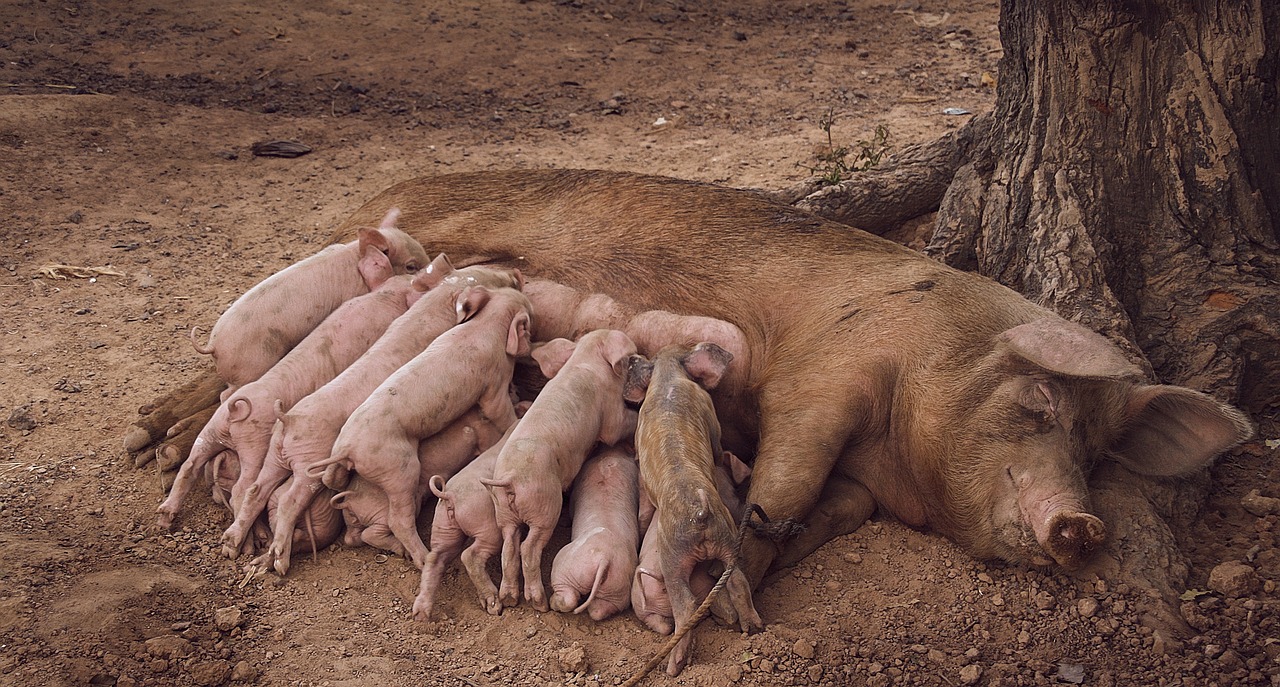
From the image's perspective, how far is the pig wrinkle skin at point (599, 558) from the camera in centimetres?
308

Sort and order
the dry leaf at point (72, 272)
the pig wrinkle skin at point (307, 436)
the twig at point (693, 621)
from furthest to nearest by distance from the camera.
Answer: the dry leaf at point (72, 272) → the pig wrinkle skin at point (307, 436) → the twig at point (693, 621)

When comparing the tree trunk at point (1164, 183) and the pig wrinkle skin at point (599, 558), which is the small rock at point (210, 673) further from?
the tree trunk at point (1164, 183)

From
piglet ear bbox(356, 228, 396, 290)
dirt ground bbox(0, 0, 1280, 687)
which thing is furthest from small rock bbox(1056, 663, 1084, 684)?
piglet ear bbox(356, 228, 396, 290)

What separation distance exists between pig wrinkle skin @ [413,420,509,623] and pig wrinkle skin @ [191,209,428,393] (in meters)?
0.96

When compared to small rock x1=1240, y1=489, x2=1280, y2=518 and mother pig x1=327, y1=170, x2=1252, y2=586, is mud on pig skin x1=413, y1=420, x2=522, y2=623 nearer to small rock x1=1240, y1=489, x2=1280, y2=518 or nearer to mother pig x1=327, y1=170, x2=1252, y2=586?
mother pig x1=327, y1=170, x2=1252, y2=586

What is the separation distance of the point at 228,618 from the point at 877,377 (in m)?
2.09

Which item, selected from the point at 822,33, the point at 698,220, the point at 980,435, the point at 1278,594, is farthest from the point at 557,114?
the point at 1278,594

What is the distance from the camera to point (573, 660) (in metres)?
2.95

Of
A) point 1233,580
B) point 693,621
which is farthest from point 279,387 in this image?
point 1233,580

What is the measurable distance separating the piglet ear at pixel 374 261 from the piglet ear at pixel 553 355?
686mm

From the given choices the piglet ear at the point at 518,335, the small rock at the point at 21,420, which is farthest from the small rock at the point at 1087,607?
the small rock at the point at 21,420

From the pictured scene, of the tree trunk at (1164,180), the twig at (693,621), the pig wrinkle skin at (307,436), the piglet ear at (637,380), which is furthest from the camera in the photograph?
the tree trunk at (1164,180)

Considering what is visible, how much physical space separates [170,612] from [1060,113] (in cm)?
347

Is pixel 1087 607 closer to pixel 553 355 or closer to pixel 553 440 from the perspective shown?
pixel 553 440
